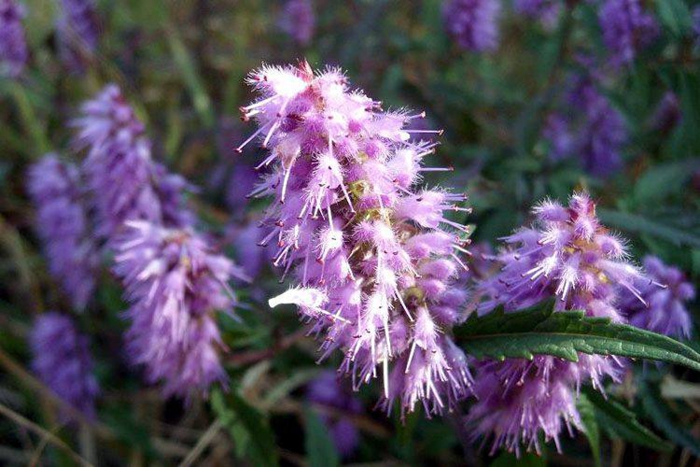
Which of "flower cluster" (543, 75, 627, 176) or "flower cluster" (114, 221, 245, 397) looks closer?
"flower cluster" (114, 221, 245, 397)

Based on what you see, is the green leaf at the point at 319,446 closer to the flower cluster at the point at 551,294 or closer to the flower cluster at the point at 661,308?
the flower cluster at the point at 551,294

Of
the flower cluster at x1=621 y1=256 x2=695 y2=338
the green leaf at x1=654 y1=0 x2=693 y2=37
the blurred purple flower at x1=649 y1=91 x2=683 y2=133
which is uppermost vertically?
the blurred purple flower at x1=649 y1=91 x2=683 y2=133

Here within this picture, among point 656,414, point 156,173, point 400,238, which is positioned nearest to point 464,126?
point 156,173

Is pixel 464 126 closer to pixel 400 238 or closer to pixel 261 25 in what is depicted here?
pixel 261 25

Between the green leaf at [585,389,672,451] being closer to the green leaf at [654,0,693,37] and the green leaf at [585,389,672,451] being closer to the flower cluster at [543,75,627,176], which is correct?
the green leaf at [654,0,693,37]

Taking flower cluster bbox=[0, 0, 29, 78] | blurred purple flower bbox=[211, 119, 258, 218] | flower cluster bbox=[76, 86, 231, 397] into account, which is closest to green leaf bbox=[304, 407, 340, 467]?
flower cluster bbox=[76, 86, 231, 397]

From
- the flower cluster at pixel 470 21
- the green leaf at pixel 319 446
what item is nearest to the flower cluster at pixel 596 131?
the flower cluster at pixel 470 21

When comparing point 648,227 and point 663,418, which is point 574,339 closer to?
point 663,418
